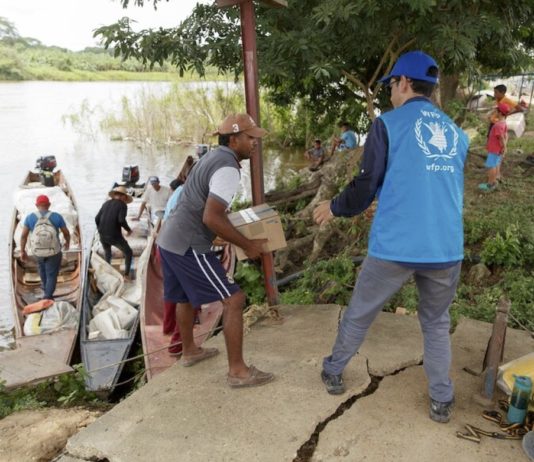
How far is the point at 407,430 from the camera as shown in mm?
2771

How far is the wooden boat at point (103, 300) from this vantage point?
5.58 meters

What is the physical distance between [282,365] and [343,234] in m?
3.52

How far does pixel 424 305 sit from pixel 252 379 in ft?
3.85

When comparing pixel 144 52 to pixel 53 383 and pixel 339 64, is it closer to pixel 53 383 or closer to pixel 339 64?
pixel 339 64

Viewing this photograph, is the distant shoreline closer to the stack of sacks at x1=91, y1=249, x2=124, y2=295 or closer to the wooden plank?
the stack of sacks at x1=91, y1=249, x2=124, y2=295

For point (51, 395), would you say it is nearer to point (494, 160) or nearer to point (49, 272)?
point (49, 272)

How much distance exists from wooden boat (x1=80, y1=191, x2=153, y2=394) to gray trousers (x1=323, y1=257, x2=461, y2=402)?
1.88 meters

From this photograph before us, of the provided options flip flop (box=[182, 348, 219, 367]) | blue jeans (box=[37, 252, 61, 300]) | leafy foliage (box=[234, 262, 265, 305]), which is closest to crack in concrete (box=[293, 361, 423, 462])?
flip flop (box=[182, 348, 219, 367])

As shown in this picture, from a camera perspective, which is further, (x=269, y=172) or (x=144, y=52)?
(x=269, y=172)

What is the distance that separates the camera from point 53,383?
14.6 feet

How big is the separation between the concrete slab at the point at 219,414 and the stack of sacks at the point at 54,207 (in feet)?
21.8

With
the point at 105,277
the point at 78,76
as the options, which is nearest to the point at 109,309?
the point at 105,277

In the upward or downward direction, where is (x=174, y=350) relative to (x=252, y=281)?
downward

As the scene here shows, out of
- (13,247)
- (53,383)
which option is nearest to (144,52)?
(53,383)
